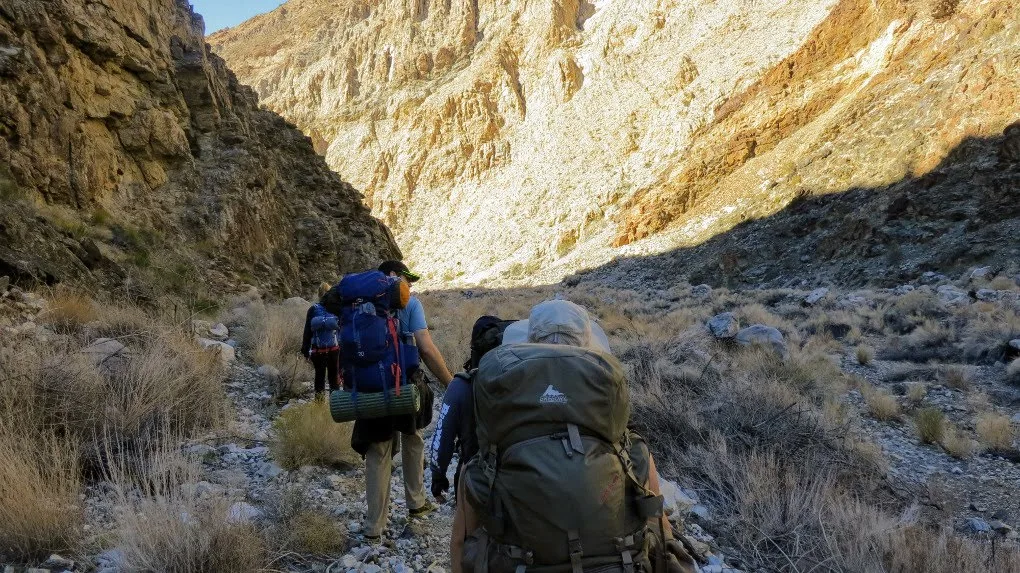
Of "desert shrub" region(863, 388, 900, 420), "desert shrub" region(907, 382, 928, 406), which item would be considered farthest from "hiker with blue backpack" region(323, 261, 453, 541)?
"desert shrub" region(907, 382, 928, 406)

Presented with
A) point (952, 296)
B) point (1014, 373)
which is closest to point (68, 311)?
point (1014, 373)

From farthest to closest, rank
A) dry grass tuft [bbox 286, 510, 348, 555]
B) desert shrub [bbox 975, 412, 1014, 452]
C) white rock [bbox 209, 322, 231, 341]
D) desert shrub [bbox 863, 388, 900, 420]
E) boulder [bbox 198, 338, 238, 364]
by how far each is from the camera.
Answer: white rock [bbox 209, 322, 231, 341], desert shrub [bbox 863, 388, 900, 420], boulder [bbox 198, 338, 238, 364], desert shrub [bbox 975, 412, 1014, 452], dry grass tuft [bbox 286, 510, 348, 555]

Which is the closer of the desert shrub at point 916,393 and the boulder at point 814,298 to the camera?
the desert shrub at point 916,393

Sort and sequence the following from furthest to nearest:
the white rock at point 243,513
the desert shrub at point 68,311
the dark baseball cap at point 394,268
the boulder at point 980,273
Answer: the boulder at point 980,273, the desert shrub at point 68,311, the dark baseball cap at point 394,268, the white rock at point 243,513

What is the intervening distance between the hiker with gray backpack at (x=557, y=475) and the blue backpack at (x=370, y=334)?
3.79 ft

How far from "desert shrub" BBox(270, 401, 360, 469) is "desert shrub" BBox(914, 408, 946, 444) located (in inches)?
206

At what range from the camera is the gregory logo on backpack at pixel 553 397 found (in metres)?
1.65

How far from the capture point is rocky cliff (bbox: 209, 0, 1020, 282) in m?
24.7

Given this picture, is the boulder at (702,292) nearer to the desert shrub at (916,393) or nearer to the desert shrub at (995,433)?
the desert shrub at (916,393)

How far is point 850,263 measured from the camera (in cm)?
1995

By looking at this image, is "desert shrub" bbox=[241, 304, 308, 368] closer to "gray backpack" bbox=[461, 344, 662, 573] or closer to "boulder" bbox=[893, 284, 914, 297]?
"gray backpack" bbox=[461, 344, 662, 573]

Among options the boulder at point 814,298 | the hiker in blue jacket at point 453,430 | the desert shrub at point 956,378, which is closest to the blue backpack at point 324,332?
the hiker in blue jacket at point 453,430

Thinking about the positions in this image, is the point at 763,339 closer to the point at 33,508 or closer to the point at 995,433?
the point at 995,433

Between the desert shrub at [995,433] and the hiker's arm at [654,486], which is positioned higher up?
the hiker's arm at [654,486]
